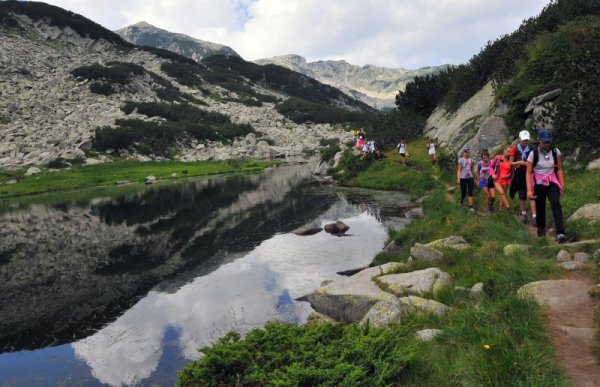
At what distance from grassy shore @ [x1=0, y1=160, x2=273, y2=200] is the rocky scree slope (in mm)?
5241

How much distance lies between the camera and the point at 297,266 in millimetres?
18047

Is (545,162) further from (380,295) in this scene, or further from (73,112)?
(73,112)

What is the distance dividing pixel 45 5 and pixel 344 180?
513ft

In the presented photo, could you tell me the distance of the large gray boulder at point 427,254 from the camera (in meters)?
13.3

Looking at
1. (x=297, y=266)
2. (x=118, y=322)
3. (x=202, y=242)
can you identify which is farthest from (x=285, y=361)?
(x=202, y=242)

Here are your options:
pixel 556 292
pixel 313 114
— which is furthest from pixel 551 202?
pixel 313 114

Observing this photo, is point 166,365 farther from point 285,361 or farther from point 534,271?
point 534,271

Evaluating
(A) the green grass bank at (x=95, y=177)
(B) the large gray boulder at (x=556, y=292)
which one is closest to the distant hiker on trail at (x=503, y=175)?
(B) the large gray boulder at (x=556, y=292)

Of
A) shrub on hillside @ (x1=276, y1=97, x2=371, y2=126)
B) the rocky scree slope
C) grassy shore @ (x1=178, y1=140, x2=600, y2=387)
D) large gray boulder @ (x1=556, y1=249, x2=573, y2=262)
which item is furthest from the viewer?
shrub on hillside @ (x1=276, y1=97, x2=371, y2=126)

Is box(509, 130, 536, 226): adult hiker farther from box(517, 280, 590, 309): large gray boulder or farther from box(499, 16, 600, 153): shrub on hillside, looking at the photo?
box(517, 280, 590, 309): large gray boulder

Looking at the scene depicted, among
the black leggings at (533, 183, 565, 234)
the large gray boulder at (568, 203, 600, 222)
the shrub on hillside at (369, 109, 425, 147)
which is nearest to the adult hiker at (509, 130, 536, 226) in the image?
the large gray boulder at (568, 203, 600, 222)

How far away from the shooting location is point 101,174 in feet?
218

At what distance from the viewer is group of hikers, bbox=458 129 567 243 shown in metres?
12.0

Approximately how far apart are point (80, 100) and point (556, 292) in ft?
359
